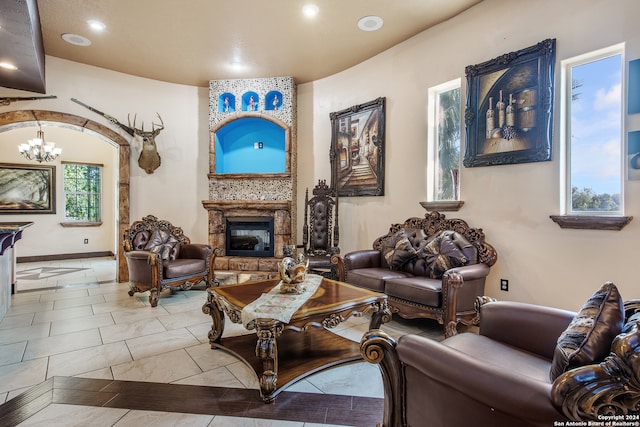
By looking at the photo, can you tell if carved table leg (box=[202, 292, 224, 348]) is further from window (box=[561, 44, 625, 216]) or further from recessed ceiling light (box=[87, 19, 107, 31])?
recessed ceiling light (box=[87, 19, 107, 31])

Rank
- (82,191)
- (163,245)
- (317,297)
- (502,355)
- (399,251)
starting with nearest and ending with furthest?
(502,355) → (317,297) → (399,251) → (163,245) → (82,191)

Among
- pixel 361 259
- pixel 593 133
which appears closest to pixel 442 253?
pixel 361 259

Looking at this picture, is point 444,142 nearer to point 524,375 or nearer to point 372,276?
point 372,276

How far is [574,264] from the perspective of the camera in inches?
113

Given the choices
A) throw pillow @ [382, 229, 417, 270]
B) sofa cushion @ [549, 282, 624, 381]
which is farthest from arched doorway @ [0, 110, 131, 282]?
sofa cushion @ [549, 282, 624, 381]

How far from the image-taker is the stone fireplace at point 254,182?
538cm

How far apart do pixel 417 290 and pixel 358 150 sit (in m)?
2.58

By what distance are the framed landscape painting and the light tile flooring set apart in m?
3.64

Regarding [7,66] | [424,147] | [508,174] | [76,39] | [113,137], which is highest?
[76,39]

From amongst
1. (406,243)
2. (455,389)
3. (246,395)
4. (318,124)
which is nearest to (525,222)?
(406,243)

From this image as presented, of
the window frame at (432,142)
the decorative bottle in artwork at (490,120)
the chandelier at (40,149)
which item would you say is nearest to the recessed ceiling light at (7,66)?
the chandelier at (40,149)

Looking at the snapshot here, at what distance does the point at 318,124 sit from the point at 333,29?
5.72ft

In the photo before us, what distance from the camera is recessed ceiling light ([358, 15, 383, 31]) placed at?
12.3 feet

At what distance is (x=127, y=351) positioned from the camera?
105 inches
